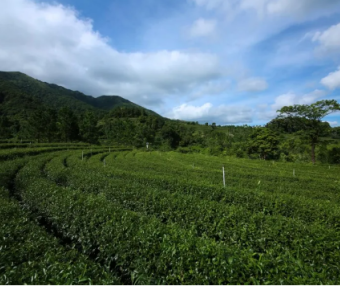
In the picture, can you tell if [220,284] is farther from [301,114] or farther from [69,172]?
[301,114]

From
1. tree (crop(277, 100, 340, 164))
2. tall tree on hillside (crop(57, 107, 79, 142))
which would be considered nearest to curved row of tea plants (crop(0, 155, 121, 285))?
tree (crop(277, 100, 340, 164))

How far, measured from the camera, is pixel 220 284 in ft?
10.7

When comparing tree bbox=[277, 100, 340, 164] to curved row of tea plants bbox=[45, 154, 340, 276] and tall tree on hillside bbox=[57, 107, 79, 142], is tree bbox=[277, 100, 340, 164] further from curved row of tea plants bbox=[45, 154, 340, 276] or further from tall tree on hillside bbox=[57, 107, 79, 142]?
tall tree on hillside bbox=[57, 107, 79, 142]

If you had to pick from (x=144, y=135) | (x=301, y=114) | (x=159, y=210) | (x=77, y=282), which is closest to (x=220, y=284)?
(x=77, y=282)

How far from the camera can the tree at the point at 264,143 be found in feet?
151

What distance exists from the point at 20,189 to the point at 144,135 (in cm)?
6155

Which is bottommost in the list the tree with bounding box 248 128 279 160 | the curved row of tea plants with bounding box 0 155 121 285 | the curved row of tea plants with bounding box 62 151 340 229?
the curved row of tea plants with bounding box 62 151 340 229

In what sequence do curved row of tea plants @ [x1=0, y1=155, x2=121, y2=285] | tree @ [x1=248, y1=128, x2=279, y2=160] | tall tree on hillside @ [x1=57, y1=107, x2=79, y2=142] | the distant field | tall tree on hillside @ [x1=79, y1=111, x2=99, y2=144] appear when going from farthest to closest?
tall tree on hillside @ [x1=79, y1=111, x2=99, y2=144], tall tree on hillside @ [x1=57, y1=107, x2=79, y2=142], tree @ [x1=248, y1=128, x2=279, y2=160], the distant field, curved row of tea plants @ [x1=0, y1=155, x2=121, y2=285]

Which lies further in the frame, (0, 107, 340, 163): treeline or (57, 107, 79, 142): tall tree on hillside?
(57, 107, 79, 142): tall tree on hillside

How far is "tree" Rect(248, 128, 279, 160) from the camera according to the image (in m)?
45.9

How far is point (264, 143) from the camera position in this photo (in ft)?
152

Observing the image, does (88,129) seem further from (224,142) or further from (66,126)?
(224,142)

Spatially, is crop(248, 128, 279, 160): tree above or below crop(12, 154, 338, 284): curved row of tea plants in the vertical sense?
above

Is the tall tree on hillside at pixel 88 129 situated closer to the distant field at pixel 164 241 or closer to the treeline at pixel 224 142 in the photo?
the treeline at pixel 224 142
